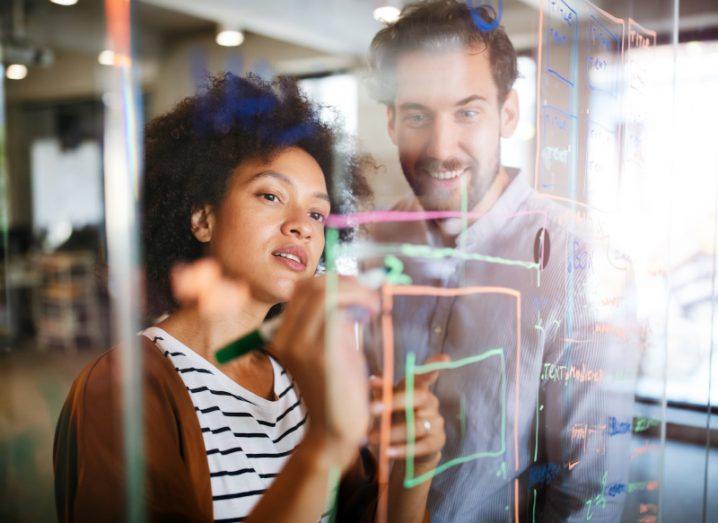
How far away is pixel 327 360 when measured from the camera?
829 mm

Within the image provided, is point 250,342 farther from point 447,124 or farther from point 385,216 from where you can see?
point 447,124

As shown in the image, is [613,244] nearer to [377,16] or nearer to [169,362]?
[377,16]

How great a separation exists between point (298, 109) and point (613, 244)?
3.11 feet

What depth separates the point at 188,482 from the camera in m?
0.74

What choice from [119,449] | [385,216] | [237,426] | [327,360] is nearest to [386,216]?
[385,216]

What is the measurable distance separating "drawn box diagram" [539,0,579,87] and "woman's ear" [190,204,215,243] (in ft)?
2.47

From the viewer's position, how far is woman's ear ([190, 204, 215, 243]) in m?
0.75

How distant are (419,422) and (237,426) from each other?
0.29m

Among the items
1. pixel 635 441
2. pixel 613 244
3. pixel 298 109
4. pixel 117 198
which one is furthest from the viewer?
pixel 635 441

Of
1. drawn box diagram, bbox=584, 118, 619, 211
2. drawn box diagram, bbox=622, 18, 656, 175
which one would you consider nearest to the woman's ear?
drawn box diagram, bbox=584, 118, 619, 211

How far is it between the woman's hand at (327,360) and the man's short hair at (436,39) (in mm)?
291

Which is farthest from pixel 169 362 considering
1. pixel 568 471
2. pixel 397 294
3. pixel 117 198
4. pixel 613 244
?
pixel 613 244

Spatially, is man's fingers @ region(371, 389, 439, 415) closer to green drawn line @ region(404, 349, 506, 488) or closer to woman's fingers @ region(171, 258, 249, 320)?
green drawn line @ region(404, 349, 506, 488)

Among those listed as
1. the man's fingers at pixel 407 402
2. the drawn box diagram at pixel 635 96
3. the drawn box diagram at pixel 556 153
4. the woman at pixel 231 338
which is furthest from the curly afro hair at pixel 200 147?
the drawn box diagram at pixel 635 96
